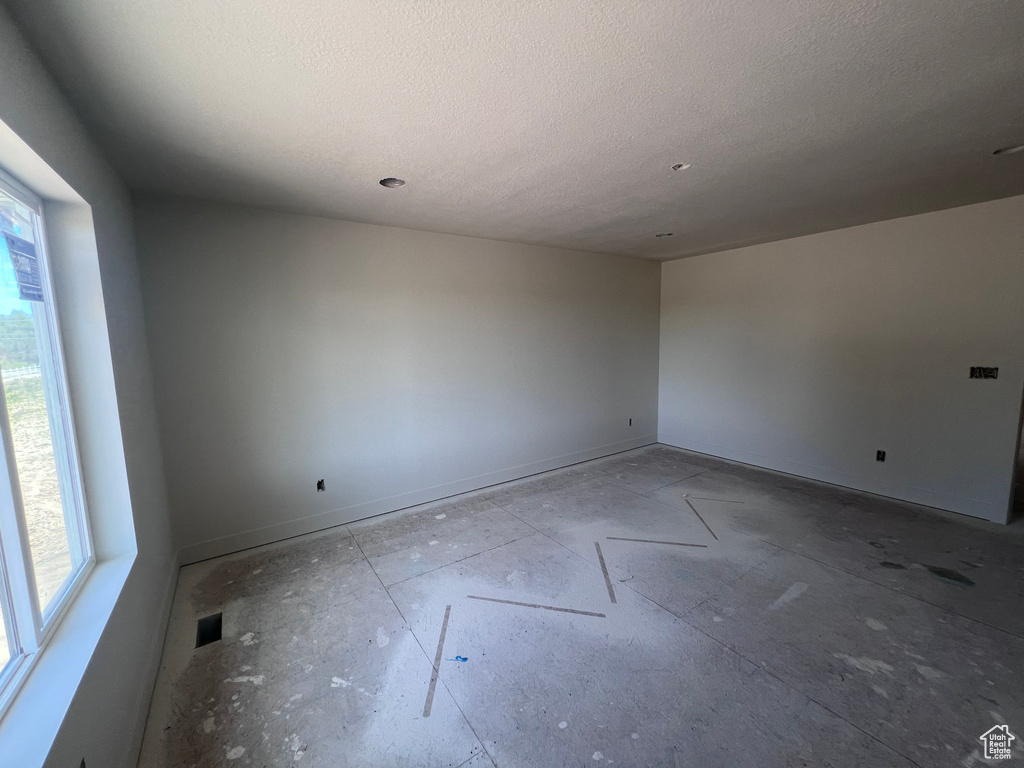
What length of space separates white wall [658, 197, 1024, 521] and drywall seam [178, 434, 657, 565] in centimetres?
196

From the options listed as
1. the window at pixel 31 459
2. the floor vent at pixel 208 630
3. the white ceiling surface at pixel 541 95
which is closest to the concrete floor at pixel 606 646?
the floor vent at pixel 208 630

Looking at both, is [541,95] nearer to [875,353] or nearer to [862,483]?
[875,353]

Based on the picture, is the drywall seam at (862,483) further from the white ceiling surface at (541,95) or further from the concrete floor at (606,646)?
the white ceiling surface at (541,95)

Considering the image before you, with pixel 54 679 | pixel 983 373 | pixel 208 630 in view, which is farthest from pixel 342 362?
pixel 983 373

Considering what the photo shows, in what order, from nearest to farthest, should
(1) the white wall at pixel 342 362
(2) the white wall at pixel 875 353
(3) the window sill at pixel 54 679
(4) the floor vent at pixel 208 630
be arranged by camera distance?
(3) the window sill at pixel 54 679, (4) the floor vent at pixel 208 630, (1) the white wall at pixel 342 362, (2) the white wall at pixel 875 353

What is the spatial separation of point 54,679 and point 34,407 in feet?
2.91

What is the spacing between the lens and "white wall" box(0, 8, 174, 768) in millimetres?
1140

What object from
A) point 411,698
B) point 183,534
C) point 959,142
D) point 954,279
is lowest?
point 411,698

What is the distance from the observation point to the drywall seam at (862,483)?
3387 mm

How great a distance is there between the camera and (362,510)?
3570 millimetres

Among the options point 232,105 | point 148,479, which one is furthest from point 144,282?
point 232,105

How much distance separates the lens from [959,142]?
6.87 feet

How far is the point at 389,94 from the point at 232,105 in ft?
2.09

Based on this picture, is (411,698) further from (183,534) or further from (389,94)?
(389,94)
